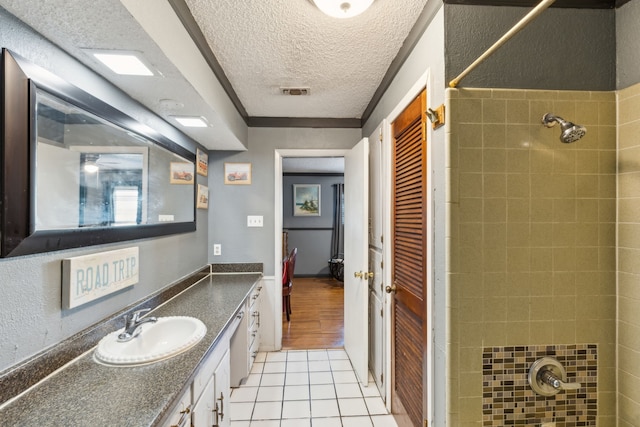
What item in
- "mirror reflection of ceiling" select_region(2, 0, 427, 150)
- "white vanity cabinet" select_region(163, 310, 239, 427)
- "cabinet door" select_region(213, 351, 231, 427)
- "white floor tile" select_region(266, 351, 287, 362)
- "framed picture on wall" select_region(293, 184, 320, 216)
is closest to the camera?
"mirror reflection of ceiling" select_region(2, 0, 427, 150)

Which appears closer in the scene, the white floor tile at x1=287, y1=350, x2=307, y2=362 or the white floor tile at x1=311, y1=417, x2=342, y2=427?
the white floor tile at x1=311, y1=417, x2=342, y2=427

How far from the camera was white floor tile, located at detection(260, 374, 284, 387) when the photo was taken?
228 centimetres

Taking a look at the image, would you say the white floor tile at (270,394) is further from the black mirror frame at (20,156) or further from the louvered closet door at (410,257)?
the black mirror frame at (20,156)

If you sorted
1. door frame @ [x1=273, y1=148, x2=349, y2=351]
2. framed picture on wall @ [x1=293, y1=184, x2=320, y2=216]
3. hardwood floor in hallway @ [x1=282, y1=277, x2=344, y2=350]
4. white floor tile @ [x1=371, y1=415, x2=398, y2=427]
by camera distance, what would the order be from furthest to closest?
framed picture on wall @ [x1=293, y1=184, x2=320, y2=216], hardwood floor in hallway @ [x1=282, y1=277, x2=344, y2=350], door frame @ [x1=273, y1=148, x2=349, y2=351], white floor tile @ [x1=371, y1=415, x2=398, y2=427]

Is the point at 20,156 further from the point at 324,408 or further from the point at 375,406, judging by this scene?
the point at 375,406

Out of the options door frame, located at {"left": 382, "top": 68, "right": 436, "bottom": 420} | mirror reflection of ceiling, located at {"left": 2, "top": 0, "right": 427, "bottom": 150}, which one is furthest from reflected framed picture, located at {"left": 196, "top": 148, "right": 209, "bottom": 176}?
door frame, located at {"left": 382, "top": 68, "right": 436, "bottom": 420}

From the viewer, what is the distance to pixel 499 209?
1.13 metres

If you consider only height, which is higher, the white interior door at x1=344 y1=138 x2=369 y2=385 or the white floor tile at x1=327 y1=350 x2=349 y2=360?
the white interior door at x1=344 y1=138 x2=369 y2=385

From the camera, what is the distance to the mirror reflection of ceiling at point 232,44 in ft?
3.08

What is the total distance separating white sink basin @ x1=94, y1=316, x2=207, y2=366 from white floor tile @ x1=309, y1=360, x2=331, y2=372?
1386 mm

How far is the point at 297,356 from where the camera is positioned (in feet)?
8.91

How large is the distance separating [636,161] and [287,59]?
170cm

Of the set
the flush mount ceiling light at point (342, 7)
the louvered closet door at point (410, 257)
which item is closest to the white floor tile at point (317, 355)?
the louvered closet door at point (410, 257)

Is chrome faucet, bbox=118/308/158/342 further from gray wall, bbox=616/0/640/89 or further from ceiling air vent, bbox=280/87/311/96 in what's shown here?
gray wall, bbox=616/0/640/89
